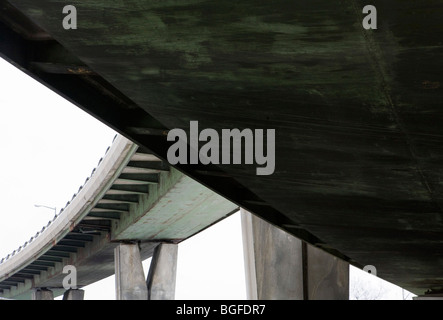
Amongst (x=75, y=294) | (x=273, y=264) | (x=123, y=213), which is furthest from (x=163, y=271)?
(x=75, y=294)

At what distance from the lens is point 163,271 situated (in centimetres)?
4228

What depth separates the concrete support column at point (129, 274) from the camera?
40.3 meters

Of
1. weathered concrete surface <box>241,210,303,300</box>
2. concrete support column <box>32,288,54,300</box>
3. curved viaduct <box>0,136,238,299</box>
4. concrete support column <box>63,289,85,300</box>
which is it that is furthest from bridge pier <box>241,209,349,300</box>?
concrete support column <box>32,288,54,300</box>

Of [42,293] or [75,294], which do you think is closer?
[75,294]

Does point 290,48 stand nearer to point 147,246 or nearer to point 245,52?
point 245,52

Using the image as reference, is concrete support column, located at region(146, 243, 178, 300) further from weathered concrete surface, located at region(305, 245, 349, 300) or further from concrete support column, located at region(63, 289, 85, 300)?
concrete support column, located at region(63, 289, 85, 300)

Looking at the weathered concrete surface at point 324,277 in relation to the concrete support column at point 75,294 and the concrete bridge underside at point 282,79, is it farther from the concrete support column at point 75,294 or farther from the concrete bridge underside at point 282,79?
the concrete support column at point 75,294

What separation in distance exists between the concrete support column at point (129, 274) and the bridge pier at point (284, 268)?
15.3m

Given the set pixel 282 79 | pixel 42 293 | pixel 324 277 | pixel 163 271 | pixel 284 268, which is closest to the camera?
pixel 282 79

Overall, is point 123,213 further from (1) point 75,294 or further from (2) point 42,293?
(2) point 42,293

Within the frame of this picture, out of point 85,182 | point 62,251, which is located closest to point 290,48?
point 85,182

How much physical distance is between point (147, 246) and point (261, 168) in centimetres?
3058

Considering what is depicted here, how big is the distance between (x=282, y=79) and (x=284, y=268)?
16.8 m

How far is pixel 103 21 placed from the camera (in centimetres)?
794
